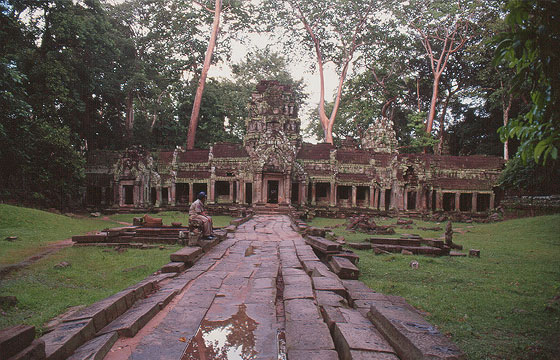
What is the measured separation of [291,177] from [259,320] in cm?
2023

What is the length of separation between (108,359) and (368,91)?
3798cm

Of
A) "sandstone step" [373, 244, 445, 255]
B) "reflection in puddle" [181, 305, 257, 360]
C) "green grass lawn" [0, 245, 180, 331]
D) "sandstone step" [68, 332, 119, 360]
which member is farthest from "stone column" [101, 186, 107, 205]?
"sandstone step" [68, 332, 119, 360]

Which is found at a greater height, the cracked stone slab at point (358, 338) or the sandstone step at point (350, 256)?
the cracked stone slab at point (358, 338)

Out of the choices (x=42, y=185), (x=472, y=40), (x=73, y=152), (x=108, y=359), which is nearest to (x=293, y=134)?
(x=73, y=152)

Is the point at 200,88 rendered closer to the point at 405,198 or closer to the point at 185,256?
the point at 405,198

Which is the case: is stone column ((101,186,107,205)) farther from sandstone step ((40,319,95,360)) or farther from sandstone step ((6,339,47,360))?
sandstone step ((6,339,47,360))

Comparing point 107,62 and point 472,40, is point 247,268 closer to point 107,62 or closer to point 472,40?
point 107,62

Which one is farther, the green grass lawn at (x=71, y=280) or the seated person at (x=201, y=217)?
the seated person at (x=201, y=217)

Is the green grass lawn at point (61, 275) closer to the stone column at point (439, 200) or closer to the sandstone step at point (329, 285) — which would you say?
the sandstone step at point (329, 285)

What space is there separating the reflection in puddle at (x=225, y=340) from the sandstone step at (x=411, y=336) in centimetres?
138

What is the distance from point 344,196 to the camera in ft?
91.4

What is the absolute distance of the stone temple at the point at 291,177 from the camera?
24.9 m

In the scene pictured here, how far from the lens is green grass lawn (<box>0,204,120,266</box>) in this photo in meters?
9.61

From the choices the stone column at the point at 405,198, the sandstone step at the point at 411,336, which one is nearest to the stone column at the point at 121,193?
the stone column at the point at 405,198
